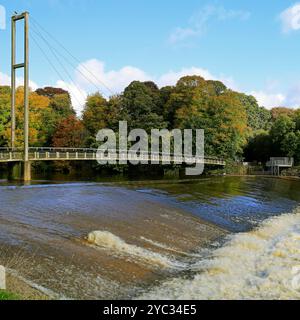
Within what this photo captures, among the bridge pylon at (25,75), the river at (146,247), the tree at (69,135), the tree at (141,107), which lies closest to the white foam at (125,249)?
the river at (146,247)

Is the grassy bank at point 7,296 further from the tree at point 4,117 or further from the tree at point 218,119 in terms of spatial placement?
the tree at point 4,117

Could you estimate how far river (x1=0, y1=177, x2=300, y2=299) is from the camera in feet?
25.1

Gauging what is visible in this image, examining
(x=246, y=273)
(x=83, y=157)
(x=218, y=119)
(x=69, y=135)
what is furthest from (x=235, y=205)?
(x=69, y=135)

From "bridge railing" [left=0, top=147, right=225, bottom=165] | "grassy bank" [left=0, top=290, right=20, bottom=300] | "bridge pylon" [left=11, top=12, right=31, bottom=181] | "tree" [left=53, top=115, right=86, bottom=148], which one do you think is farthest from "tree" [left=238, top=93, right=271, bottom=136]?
"grassy bank" [left=0, top=290, right=20, bottom=300]

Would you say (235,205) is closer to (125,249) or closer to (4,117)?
(125,249)

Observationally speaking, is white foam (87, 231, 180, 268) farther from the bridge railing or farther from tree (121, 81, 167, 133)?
tree (121, 81, 167, 133)

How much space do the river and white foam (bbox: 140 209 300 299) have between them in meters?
0.02

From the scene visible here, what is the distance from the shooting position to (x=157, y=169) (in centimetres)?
4575

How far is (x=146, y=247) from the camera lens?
10203mm

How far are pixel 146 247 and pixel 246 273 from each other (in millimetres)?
2764

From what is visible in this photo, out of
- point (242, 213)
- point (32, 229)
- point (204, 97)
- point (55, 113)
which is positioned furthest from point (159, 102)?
point (32, 229)

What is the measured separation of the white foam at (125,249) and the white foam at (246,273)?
2.69ft

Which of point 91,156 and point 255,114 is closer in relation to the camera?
point 91,156

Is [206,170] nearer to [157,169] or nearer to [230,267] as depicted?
[157,169]
